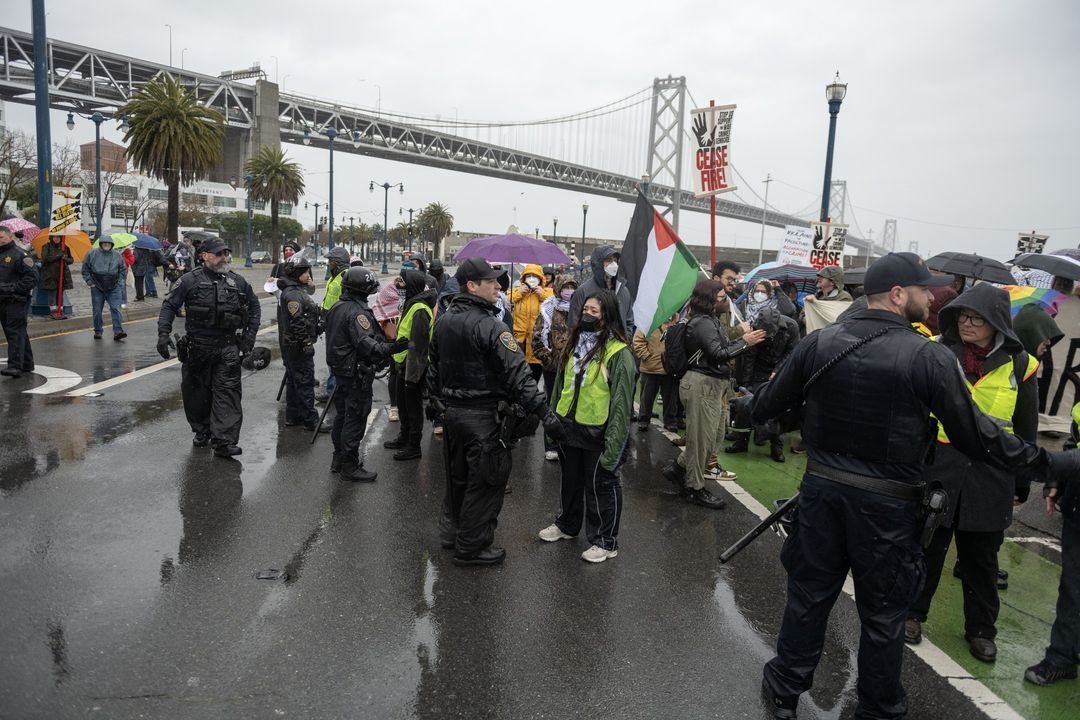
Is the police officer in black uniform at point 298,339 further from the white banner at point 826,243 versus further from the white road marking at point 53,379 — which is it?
the white banner at point 826,243

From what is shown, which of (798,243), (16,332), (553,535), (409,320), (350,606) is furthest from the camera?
(798,243)

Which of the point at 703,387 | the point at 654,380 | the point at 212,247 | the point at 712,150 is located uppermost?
the point at 712,150

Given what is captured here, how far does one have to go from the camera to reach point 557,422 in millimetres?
4250

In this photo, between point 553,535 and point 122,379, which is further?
point 122,379

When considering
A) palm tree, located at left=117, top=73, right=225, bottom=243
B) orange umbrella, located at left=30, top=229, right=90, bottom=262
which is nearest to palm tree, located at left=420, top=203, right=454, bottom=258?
palm tree, located at left=117, top=73, right=225, bottom=243

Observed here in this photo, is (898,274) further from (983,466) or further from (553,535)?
(553,535)

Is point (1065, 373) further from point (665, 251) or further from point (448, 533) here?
point (448, 533)

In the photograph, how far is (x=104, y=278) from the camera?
12.1m

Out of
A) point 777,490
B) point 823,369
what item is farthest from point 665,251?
point 823,369

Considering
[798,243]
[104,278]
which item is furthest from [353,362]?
[104,278]

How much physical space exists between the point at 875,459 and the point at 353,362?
13.8 feet

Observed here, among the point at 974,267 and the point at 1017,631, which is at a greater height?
the point at 974,267

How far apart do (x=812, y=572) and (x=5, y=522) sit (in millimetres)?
4866

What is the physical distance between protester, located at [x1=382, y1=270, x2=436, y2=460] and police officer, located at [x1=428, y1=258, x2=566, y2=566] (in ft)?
6.47
